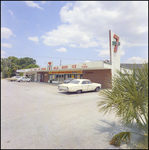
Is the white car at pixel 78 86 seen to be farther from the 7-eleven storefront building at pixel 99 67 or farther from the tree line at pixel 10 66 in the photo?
the tree line at pixel 10 66

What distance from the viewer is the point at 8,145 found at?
285 centimetres

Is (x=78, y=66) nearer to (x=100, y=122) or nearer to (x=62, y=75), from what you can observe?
(x=62, y=75)

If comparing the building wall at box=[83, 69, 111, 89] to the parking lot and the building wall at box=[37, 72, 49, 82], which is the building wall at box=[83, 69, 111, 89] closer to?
the parking lot

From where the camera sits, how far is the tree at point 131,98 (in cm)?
216

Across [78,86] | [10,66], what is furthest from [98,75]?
[10,66]

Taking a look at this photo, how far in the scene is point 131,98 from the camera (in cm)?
228

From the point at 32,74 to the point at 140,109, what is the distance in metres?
39.0

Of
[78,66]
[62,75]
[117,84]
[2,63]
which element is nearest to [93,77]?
[78,66]

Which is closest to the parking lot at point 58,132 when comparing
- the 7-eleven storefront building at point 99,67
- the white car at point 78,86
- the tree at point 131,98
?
the tree at point 131,98

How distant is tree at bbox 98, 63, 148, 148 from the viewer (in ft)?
7.09

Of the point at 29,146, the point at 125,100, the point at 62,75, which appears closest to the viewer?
the point at 125,100

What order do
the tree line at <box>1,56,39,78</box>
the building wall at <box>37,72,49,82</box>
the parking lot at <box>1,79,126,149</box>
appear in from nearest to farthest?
the parking lot at <box>1,79,126,149</box> < the building wall at <box>37,72,49,82</box> < the tree line at <box>1,56,39,78</box>

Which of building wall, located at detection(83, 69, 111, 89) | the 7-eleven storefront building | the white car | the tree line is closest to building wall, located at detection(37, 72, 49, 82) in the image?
the 7-eleven storefront building

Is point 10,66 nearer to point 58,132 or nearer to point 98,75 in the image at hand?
point 98,75
